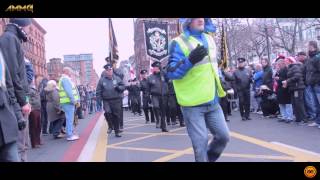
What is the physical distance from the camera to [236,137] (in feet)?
27.6

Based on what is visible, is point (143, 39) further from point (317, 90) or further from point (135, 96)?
point (317, 90)

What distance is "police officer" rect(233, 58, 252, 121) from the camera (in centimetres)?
1218

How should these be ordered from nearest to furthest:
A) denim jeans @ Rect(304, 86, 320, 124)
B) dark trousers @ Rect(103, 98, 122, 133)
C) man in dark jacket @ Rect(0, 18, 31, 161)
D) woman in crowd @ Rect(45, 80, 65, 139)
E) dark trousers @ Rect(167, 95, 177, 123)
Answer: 1. man in dark jacket @ Rect(0, 18, 31, 161)
2. denim jeans @ Rect(304, 86, 320, 124)
3. dark trousers @ Rect(103, 98, 122, 133)
4. woman in crowd @ Rect(45, 80, 65, 139)
5. dark trousers @ Rect(167, 95, 177, 123)

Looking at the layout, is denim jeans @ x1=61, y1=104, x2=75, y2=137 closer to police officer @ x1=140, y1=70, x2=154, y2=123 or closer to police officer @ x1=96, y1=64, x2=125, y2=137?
police officer @ x1=96, y1=64, x2=125, y2=137

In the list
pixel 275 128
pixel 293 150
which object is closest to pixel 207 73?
pixel 293 150

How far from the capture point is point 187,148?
7.35 meters

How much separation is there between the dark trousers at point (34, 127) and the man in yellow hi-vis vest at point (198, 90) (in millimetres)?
5944

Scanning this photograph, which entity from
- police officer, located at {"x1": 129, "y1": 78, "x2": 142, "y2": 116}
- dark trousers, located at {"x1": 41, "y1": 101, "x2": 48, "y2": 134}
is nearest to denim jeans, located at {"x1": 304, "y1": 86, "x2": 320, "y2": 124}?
dark trousers, located at {"x1": 41, "y1": 101, "x2": 48, "y2": 134}

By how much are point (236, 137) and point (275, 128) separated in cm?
167

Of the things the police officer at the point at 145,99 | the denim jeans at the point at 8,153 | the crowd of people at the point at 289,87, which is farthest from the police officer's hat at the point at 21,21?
the police officer at the point at 145,99

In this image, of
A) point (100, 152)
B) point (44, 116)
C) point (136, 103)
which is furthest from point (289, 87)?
point (136, 103)

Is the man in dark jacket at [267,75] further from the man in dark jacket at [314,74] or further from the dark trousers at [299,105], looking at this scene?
the man in dark jacket at [314,74]

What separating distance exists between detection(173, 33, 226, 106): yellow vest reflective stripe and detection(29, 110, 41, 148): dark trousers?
5.97 m

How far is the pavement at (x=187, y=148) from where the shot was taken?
6.16 metres
